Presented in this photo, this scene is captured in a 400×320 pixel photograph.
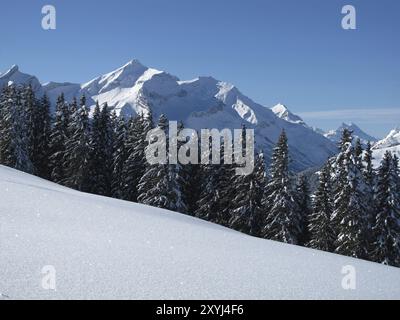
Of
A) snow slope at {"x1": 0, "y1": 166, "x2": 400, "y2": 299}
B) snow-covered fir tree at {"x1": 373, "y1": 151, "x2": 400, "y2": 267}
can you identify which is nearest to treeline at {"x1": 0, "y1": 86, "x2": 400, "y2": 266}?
snow-covered fir tree at {"x1": 373, "y1": 151, "x2": 400, "y2": 267}

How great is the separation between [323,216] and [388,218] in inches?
243

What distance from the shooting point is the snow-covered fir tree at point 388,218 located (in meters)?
34.3

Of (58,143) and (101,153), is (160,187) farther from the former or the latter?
(58,143)

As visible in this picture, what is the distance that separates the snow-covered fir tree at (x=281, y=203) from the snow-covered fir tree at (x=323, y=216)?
6.06ft

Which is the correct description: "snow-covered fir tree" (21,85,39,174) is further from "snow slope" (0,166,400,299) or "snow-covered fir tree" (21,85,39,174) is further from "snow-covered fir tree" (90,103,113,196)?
"snow slope" (0,166,400,299)

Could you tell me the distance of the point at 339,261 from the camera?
35.5 feet

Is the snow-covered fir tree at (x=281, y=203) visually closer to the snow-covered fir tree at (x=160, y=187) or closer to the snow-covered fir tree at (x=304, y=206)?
the snow-covered fir tree at (x=304, y=206)

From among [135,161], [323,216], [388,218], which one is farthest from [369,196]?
[135,161]

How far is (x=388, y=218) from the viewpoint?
34750 millimetres

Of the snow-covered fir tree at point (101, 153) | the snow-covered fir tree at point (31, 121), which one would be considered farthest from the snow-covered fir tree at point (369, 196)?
the snow-covered fir tree at point (31, 121)

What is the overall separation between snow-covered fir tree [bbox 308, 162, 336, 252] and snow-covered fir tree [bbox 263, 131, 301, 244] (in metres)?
1.85

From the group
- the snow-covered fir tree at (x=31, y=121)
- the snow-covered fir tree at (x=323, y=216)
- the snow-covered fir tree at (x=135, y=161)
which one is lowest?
the snow-covered fir tree at (x=323, y=216)

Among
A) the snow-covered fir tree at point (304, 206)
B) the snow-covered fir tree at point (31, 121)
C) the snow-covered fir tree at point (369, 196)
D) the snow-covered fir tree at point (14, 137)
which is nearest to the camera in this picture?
the snow-covered fir tree at point (369, 196)
